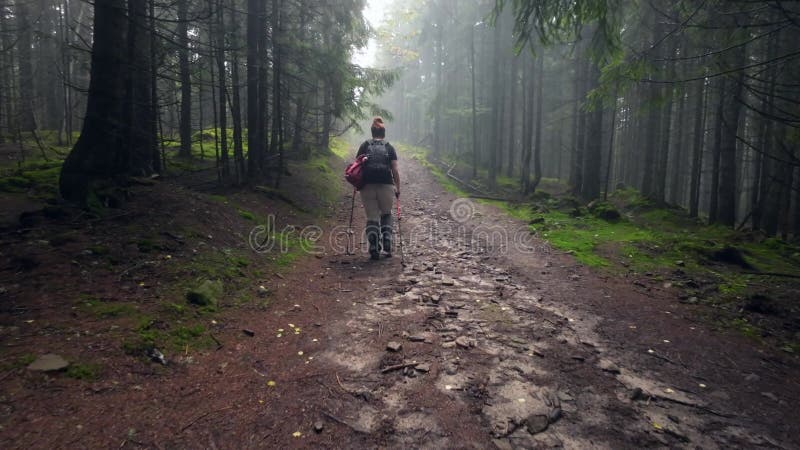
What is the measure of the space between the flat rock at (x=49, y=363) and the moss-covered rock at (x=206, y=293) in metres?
1.67

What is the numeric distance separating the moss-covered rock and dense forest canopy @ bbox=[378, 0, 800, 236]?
6.81m

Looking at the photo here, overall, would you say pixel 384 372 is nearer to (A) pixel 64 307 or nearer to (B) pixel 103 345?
(B) pixel 103 345

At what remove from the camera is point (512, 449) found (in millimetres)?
2916

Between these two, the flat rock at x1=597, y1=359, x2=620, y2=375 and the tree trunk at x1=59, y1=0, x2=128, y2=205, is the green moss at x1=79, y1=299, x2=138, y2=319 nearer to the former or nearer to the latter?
the tree trunk at x1=59, y1=0, x2=128, y2=205

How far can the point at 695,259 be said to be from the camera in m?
8.39

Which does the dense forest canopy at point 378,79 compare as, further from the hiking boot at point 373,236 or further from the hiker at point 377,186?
the hiking boot at point 373,236

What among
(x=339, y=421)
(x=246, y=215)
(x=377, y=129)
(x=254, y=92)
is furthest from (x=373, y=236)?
(x=254, y=92)

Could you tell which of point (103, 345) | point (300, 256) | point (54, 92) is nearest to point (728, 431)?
point (103, 345)

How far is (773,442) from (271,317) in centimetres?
519

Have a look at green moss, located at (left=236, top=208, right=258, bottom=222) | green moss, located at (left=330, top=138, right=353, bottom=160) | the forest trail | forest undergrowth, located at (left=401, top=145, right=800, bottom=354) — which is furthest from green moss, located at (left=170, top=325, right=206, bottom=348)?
green moss, located at (left=330, top=138, right=353, bottom=160)

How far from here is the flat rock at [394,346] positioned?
4375 mm

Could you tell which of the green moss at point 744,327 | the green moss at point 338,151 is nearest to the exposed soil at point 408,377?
the green moss at point 744,327

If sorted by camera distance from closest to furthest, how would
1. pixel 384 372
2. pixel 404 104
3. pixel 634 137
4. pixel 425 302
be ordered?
pixel 384 372 → pixel 425 302 → pixel 634 137 → pixel 404 104

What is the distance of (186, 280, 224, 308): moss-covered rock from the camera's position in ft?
16.5
